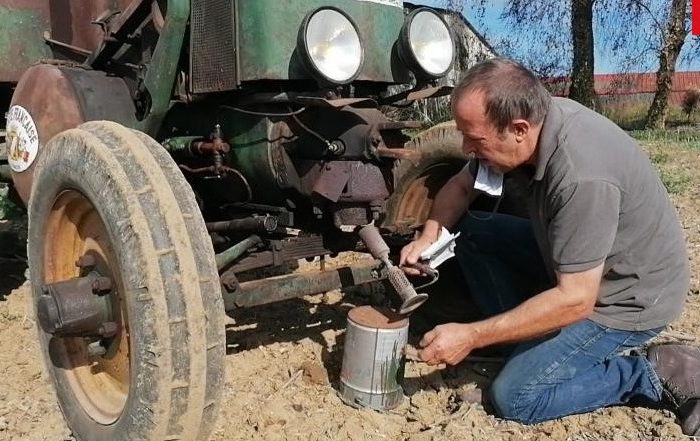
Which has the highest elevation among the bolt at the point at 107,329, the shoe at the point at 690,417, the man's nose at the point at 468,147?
the man's nose at the point at 468,147

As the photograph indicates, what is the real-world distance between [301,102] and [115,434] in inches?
47.3

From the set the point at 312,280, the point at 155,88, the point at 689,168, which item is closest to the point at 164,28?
the point at 155,88

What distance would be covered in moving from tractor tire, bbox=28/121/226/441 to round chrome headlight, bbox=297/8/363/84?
1.93ft

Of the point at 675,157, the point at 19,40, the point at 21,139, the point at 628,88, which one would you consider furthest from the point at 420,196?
the point at 628,88

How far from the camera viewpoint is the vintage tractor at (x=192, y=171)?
2.09 meters

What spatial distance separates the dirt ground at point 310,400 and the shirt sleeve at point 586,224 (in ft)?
2.22

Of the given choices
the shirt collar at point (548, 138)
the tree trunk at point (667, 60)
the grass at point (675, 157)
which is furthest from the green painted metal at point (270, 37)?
the tree trunk at point (667, 60)

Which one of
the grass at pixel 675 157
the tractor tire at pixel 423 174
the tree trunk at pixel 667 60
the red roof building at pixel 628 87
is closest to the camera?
the tractor tire at pixel 423 174

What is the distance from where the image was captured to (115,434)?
2.25 meters

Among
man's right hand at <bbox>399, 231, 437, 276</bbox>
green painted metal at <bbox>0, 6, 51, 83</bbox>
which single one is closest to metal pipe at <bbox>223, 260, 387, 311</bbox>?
man's right hand at <bbox>399, 231, 437, 276</bbox>

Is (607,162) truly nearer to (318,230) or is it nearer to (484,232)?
(484,232)

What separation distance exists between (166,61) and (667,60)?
14.6 meters

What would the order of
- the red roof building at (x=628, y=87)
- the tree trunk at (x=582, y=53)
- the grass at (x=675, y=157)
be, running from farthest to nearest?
the red roof building at (x=628, y=87) < the tree trunk at (x=582, y=53) < the grass at (x=675, y=157)

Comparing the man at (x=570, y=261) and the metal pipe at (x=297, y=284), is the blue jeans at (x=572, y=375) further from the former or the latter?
the metal pipe at (x=297, y=284)
